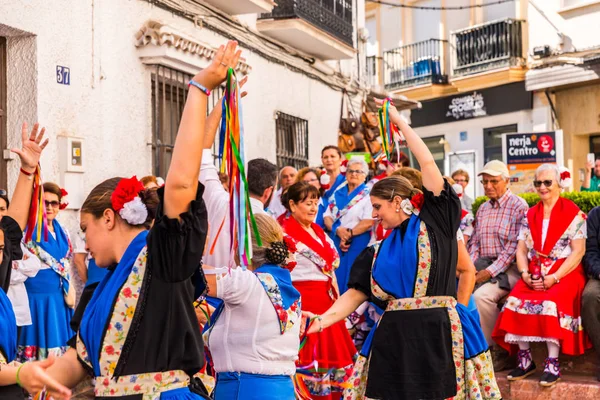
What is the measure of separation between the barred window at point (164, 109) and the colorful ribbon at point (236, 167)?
651 cm

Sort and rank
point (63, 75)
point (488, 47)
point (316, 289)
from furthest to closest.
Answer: point (488, 47), point (63, 75), point (316, 289)

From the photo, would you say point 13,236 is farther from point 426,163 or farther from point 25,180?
point 426,163

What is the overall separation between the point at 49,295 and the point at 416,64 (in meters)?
19.8

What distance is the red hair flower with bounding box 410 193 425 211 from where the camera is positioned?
464 centimetres

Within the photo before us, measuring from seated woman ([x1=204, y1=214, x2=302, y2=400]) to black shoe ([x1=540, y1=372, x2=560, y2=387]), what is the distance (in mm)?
3867

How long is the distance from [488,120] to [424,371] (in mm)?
19941

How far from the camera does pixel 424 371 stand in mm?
4570

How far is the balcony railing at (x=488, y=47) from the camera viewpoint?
22.5m

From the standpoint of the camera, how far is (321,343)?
6.50 metres

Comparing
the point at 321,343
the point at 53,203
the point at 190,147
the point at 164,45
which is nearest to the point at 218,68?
the point at 190,147

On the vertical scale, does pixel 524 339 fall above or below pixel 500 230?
below

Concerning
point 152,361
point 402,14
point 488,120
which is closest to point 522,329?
point 152,361

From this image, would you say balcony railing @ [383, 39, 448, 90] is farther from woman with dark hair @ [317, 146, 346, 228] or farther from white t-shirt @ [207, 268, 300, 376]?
white t-shirt @ [207, 268, 300, 376]

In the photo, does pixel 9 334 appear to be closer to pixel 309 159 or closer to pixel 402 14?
pixel 309 159
